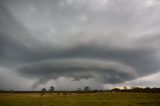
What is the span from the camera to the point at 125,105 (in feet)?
258

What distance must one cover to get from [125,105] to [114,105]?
3680mm

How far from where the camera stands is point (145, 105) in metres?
78.2

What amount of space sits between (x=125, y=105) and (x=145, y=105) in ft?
21.4

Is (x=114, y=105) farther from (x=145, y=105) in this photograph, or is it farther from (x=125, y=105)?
(x=145, y=105)

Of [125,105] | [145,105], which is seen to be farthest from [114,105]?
[145,105]

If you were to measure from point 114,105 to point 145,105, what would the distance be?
10178 mm

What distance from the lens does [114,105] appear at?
257 feet
